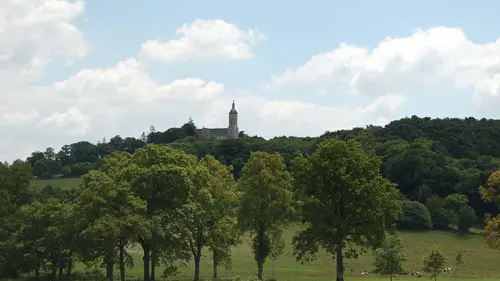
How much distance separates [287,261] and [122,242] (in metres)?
37.2

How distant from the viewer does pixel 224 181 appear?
62.7 m

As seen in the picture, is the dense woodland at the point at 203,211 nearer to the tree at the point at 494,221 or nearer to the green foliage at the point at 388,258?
the tree at the point at 494,221

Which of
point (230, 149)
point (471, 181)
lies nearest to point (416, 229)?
point (471, 181)

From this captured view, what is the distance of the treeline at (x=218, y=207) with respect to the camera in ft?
167

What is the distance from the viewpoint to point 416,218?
386 feet

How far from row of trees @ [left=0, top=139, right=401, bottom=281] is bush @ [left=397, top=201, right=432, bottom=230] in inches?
2449

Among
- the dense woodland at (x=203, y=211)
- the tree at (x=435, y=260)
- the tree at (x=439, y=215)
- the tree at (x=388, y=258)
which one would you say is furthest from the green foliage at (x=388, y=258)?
the tree at (x=439, y=215)

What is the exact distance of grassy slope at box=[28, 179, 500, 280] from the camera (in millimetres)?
69375

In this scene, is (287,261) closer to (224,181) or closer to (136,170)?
(224,181)

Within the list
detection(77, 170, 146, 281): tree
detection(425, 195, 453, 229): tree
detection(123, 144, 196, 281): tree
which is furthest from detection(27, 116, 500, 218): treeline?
detection(77, 170, 146, 281): tree

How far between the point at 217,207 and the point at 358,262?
31.8m

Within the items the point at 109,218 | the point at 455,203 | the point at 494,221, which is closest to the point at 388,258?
the point at 494,221

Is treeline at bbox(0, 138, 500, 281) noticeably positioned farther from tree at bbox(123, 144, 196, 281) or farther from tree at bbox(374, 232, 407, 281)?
tree at bbox(374, 232, 407, 281)

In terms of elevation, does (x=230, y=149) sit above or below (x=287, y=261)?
above
